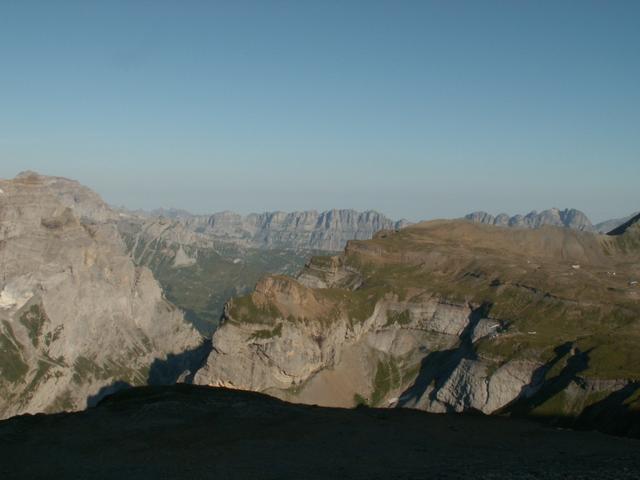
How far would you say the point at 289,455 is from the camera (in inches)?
2383

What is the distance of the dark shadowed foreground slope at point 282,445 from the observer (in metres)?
52.8

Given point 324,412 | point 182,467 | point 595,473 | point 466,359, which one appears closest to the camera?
point 595,473

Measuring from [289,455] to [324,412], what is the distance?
2498 cm

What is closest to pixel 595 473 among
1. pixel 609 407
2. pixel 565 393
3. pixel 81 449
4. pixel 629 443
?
pixel 629 443

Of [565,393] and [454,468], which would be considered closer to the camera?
[454,468]

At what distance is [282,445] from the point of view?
213 ft

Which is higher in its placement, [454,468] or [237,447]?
[454,468]

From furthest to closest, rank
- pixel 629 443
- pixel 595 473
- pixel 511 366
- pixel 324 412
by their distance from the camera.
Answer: pixel 511 366
pixel 324 412
pixel 629 443
pixel 595 473

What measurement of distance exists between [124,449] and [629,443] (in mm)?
53143

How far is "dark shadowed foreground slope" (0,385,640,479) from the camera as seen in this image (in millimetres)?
52812

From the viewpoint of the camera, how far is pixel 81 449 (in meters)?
64.0

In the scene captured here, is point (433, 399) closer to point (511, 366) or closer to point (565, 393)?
point (511, 366)

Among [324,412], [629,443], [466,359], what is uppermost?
[629,443]

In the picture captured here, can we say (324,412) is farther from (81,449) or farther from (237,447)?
(81,449)
